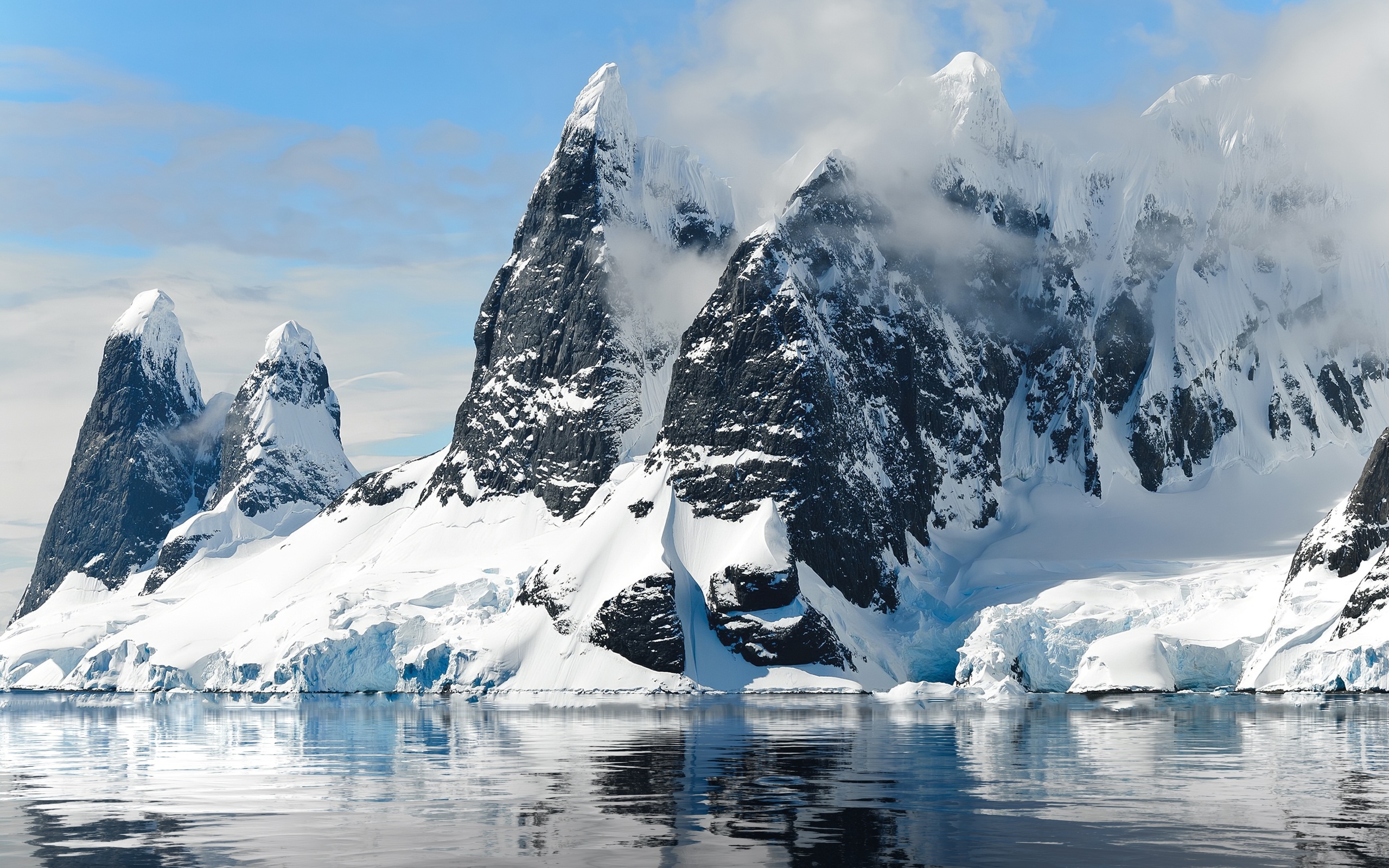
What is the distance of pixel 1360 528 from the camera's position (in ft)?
551

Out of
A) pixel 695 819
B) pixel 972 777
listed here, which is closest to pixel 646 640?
pixel 972 777

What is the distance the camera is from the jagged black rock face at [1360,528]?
542 ft

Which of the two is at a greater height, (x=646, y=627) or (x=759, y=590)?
(x=759, y=590)

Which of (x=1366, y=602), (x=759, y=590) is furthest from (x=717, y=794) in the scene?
(x=759, y=590)

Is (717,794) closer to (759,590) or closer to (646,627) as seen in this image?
(646,627)

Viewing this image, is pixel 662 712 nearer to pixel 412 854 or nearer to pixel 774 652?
pixel 774 652

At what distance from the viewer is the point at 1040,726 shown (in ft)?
319

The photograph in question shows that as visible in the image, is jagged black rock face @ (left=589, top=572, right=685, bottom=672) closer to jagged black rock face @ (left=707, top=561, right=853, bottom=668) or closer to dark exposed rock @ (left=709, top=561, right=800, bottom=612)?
jagged black rock face @ (left=707, top=561, right=853, bottom=668)

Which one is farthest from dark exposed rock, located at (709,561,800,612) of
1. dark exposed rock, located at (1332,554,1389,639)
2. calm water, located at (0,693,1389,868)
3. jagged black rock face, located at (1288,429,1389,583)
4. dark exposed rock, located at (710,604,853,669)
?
calm water, located at (0,693,1389,868)

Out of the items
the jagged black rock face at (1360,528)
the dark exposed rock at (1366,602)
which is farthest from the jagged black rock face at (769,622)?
the dark exposed rock at (1366,602)

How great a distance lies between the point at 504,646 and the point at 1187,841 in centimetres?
16319

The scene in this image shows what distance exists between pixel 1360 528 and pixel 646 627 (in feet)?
283

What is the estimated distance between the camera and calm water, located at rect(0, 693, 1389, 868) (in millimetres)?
40125

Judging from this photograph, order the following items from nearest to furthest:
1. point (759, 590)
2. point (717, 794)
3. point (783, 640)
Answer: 1. point (717, 794)
2. point (783, 640)
3. point (759, 590)
